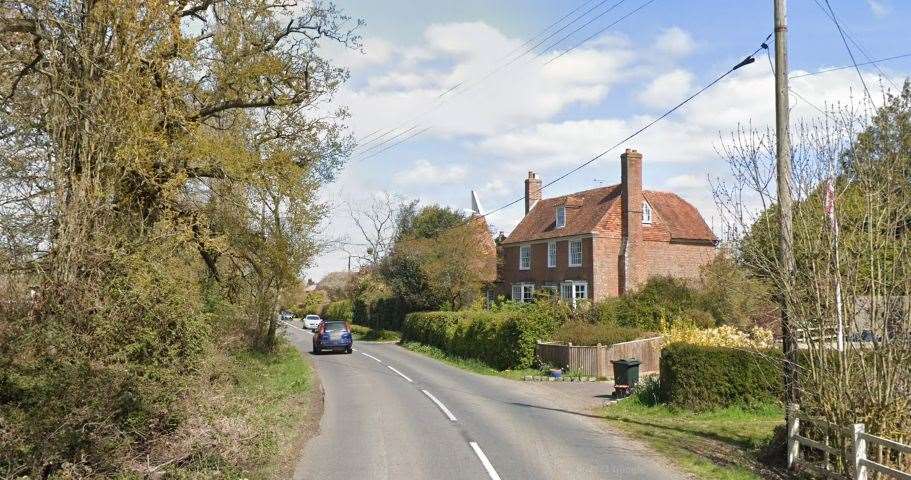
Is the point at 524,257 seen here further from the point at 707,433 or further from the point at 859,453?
the point at 859,453

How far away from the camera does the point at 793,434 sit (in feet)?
35.8

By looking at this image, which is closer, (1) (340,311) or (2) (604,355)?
(2) (604,355)

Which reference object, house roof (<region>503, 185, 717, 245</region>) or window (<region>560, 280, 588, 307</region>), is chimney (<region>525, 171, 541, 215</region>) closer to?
house roof (<region>503, 185, 717, 245</region>)

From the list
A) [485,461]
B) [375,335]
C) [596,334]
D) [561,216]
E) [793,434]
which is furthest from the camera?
[375,335]

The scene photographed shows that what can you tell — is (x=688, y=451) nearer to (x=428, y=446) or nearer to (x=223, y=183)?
(x=428, y=446)

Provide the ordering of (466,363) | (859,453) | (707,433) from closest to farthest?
(859,453)
(707,433)
(466,363)

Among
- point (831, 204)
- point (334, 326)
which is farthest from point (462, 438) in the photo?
point (334, 326)

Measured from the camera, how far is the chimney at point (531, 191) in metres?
52.1

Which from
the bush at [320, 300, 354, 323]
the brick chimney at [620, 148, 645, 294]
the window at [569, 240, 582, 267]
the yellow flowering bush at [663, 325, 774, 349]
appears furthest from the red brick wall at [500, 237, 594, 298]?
the bush at [320, 300, 354, 323]

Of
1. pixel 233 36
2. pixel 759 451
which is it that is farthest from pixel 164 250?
pixel 759 451

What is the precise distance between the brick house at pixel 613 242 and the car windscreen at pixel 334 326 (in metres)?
11.6

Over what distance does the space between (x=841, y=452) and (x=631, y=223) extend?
30.3 meters

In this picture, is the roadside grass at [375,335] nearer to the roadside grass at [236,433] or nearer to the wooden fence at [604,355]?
the wooden fence at [604,355]

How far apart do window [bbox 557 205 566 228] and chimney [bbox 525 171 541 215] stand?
7.11m
